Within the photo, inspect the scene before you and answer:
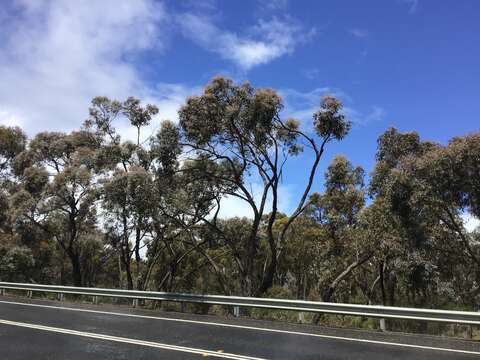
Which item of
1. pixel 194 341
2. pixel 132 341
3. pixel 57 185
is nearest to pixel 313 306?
pixel 194 341

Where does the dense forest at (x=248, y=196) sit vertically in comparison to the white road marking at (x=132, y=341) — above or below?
above

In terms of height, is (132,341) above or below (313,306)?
below

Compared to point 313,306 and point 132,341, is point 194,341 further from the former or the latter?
point 313,306

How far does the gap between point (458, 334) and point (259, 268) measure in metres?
31.2

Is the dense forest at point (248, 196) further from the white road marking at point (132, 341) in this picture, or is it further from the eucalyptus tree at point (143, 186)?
the white road marking at point (132, 341)

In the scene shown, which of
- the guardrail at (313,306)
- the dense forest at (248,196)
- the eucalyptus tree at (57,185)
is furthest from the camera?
the eucalyptus tree at (57,185)

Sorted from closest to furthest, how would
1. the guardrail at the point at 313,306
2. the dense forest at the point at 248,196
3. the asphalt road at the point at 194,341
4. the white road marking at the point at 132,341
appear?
the white road marking at the point at 132,341, the asphalt road at the point at 194,341, the guardrail at the point at 313,306, the dense forest at the point at 248,196

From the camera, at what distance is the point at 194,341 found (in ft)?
31.0

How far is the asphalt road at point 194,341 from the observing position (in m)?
8.22

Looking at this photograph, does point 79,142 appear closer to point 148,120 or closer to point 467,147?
point 148,120

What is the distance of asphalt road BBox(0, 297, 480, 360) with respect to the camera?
822 centimetres

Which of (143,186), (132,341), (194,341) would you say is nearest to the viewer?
(132,341)

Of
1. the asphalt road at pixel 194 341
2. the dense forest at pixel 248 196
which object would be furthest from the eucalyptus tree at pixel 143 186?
the asphalt road at pixel 194 341

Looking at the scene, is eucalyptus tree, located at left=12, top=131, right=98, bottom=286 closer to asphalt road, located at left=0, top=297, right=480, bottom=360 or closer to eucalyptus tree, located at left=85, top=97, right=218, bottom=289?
eucalyptus tree, located at left=85, top=97, right=218, bottom=289
